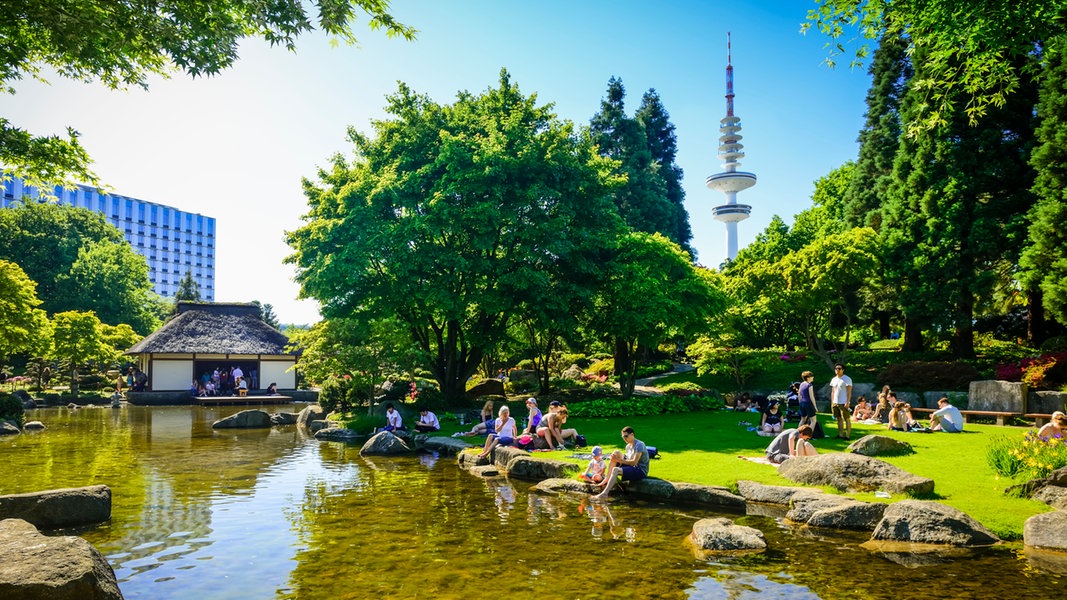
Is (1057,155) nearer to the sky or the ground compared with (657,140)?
nearer to the ground

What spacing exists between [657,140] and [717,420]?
149 feet

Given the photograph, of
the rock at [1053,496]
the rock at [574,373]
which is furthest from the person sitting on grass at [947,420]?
the rock at [574,373]

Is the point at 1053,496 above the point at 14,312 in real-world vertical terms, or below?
below

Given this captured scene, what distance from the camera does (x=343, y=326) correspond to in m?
24.8

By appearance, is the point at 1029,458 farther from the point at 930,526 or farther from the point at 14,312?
the point at 14,312

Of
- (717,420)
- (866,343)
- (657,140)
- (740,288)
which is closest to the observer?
(717,420)

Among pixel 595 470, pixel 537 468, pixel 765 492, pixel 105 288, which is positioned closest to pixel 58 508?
pixel 537 468

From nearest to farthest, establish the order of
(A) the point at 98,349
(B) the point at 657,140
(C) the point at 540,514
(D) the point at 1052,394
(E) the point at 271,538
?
(E) the point at 271,538 < (C) the point at 540,514 < (D) the point at 1052,394 < (A) the point at 98,349 < (B) the point at 657,140

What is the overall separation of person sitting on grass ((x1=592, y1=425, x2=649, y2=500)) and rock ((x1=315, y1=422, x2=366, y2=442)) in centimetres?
1193

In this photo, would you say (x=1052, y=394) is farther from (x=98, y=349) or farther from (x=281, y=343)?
(x=98, y=349)

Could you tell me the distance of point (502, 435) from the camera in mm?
16781

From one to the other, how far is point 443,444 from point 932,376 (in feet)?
64.3

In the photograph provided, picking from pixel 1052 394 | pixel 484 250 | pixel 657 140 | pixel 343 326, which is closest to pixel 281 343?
pixel 343 326

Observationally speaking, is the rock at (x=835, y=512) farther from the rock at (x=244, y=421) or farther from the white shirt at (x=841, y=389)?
the rock at (x=244, y=421)
